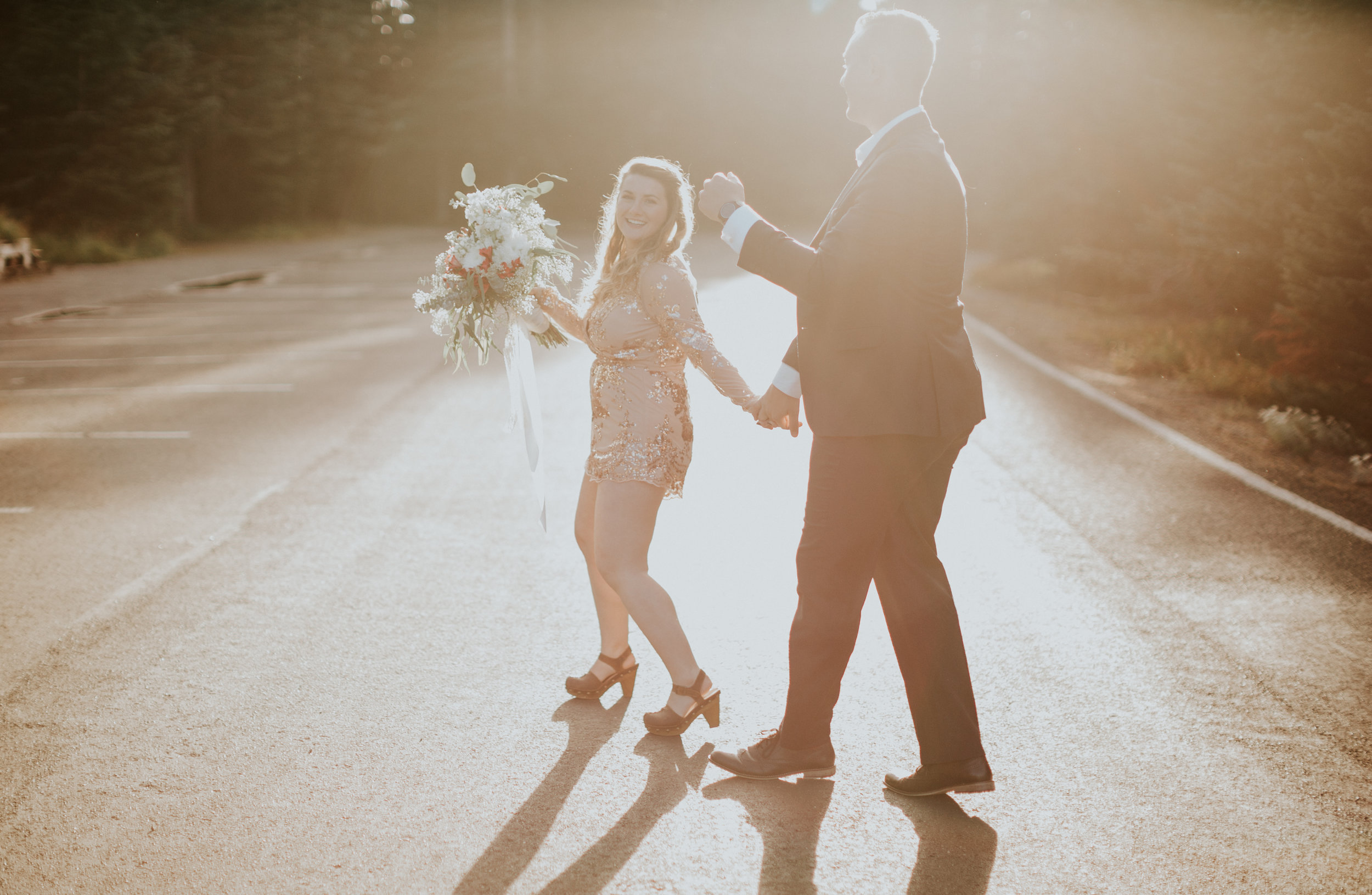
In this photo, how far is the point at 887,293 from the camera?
124 inches

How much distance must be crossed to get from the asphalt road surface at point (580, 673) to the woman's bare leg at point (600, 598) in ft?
0.71

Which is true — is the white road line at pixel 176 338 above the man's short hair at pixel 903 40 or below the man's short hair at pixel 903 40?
below

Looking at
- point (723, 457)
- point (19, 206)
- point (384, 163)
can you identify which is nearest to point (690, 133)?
point (384, 163)

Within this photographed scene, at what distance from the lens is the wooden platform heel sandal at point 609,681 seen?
4.24 m

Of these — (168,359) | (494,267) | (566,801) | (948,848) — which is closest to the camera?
(948,848)

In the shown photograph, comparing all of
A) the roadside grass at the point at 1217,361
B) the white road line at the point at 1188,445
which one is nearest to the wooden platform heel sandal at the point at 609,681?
the white road line at the point at 1188,445

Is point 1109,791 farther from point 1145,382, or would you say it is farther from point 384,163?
point 384,163

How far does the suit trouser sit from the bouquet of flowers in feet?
4.65

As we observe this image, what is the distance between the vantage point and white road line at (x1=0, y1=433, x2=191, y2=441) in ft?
30.1

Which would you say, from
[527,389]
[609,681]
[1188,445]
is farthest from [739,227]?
[1188,445]

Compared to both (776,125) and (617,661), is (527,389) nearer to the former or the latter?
(617,661)

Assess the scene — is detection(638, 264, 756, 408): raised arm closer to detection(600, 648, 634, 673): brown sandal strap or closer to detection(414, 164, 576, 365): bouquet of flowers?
detection(414, 164, 576, 365): bouquet of flowers

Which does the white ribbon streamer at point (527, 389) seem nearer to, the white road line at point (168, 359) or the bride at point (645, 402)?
the bride at point (645, 402)

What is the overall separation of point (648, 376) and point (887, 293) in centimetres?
108
